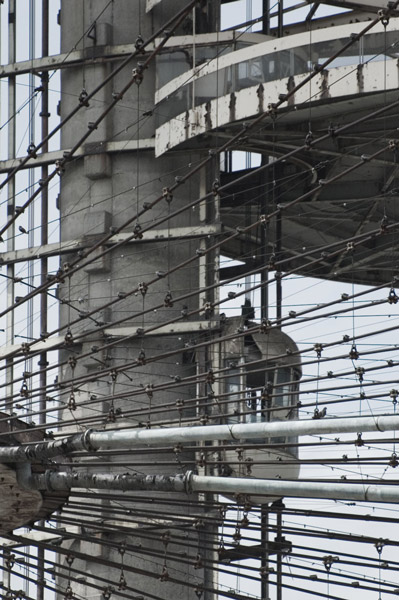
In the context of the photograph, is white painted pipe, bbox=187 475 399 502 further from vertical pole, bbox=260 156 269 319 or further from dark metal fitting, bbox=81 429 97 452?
vertical pole, bbox=260 156 269 319

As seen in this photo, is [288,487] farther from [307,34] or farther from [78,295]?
[78,295]

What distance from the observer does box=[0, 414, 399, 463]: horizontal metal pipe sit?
80.7ft

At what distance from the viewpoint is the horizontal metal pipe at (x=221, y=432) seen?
24.6 m

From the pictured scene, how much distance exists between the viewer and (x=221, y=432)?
83.3ft

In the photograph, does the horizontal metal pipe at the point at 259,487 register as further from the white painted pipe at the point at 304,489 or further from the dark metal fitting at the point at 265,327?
the dark metal fitting at the point at 265,327

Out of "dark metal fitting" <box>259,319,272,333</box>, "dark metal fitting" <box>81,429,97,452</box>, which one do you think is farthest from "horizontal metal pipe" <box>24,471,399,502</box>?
"dark metal fitting" <box>259,319,272,333</box>

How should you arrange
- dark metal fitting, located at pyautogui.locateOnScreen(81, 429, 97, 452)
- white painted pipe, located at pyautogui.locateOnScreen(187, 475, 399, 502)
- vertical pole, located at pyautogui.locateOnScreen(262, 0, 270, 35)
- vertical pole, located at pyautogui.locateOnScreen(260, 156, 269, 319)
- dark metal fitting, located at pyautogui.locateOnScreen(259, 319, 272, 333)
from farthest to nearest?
vertical pole, located at pyautogui.locateOnScreen(262, 0, 270, 35) → vertical pole, located at pyautogui.locateOnScreen(260, 156, 269, 319) → dark metal fitting, located at pyautogui.locateOnScreen(259, 319, 272, 333) → dark metal fitting, located at pyautogui.locateOnScreen(81, 429, 97, 452) → white painted pipe, located at pyautogui.locateOnScreen(187, 475, 399, 502)

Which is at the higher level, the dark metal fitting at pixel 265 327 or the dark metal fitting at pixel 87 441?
the dark metal fitting at pixel 265 327

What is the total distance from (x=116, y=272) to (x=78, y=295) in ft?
3.71

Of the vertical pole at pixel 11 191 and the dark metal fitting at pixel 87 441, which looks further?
the vertical pole at pixel 11 191

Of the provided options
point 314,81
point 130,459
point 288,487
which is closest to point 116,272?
point 130,459

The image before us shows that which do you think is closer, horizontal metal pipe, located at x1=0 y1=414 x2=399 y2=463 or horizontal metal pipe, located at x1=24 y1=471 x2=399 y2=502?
horizontal metal pipe, located at x1=0 y1=414 x2=399 y2=463

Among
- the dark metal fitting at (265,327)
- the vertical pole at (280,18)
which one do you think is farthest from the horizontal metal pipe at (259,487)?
the vertical pole at (280,18)

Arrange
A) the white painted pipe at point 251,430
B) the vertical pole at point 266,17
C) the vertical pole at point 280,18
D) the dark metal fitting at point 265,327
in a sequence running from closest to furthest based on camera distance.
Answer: the white painted pipe at point 251,430, the dark metal fitting at point 265,327, the vertical pole at point 280,18, the vertical pole at point 266,17
